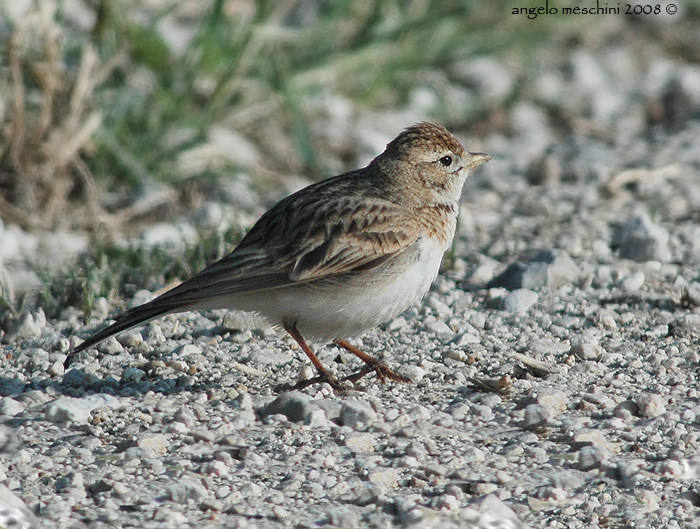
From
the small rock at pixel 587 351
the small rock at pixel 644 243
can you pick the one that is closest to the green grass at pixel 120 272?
the small rock at pixel 587 351

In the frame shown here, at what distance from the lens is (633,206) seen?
324 inches

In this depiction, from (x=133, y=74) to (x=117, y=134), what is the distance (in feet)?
2.01

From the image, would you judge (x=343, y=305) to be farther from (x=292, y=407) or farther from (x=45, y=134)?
(x=45, y=134)

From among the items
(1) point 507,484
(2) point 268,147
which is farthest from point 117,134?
(1) point 507,484

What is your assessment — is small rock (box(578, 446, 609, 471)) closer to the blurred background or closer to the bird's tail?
the bird's tail

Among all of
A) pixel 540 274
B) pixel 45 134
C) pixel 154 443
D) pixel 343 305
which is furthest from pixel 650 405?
pixel 45 134

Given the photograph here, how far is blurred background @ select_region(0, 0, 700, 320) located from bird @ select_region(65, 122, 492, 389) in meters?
1.24

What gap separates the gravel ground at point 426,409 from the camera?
4160mm

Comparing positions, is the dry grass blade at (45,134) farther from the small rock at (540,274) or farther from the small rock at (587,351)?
the small rock at (587,351)

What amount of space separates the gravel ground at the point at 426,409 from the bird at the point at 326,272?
0.31 m

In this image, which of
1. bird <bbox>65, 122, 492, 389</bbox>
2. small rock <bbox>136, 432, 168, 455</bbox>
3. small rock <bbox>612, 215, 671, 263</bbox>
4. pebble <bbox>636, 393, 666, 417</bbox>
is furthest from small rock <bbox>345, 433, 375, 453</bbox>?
small rock <bbox>612, 215, 671, 263</bbox>

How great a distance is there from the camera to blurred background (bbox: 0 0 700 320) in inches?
307

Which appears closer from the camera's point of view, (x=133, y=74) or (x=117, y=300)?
(x=117, y=300)

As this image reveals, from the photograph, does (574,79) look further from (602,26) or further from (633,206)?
(633,206)
